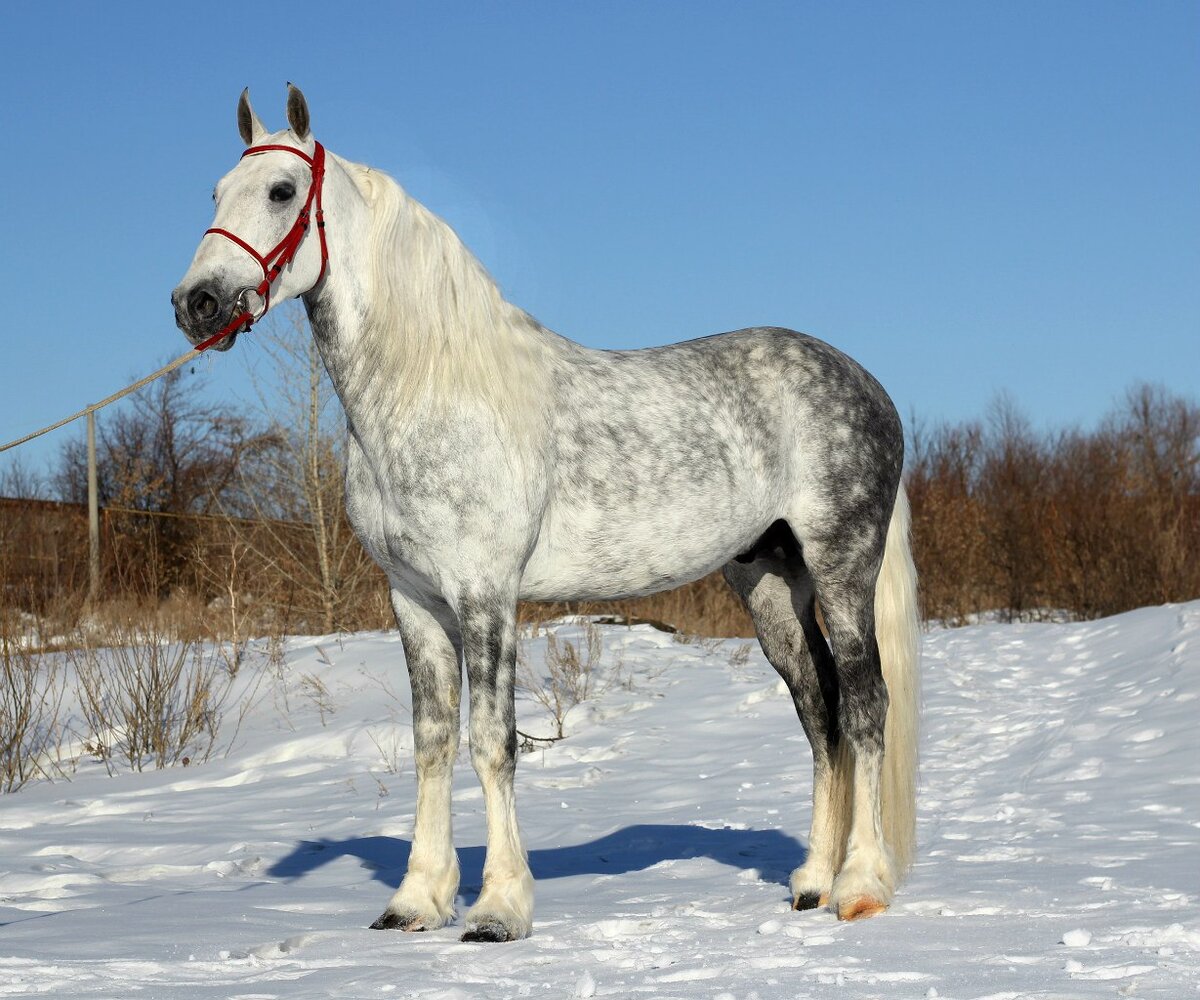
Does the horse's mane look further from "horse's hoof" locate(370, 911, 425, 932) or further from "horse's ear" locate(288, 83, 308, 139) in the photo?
"horse's hoof" locate(370, 911, 425, 932)

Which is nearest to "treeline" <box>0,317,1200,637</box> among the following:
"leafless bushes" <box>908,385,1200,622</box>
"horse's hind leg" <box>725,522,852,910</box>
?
"leafless bushes" <box>908,385,1200,622</box>

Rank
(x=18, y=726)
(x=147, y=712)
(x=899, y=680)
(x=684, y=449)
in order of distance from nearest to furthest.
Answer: (x=684, y=449), (x=899, y=680), (x=18, y=726), (x=147, y=712)

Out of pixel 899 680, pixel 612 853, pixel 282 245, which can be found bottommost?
pixel 612 853

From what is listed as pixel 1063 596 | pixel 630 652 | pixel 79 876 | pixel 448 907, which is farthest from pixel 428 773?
pixel 1063 596

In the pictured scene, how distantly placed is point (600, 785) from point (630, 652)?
3876 millimetres

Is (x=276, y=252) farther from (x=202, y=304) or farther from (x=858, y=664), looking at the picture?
(x=858, y=664)

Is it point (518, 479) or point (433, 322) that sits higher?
point (433, 322)

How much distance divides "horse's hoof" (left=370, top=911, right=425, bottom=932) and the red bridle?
182cm

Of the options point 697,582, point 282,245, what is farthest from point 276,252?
point 697,582

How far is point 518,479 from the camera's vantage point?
12.5 feet

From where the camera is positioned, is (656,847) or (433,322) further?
(656,847)

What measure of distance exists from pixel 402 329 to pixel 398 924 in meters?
1.83

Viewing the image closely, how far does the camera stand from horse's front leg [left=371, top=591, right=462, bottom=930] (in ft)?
13.0

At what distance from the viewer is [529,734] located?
8750 mm
